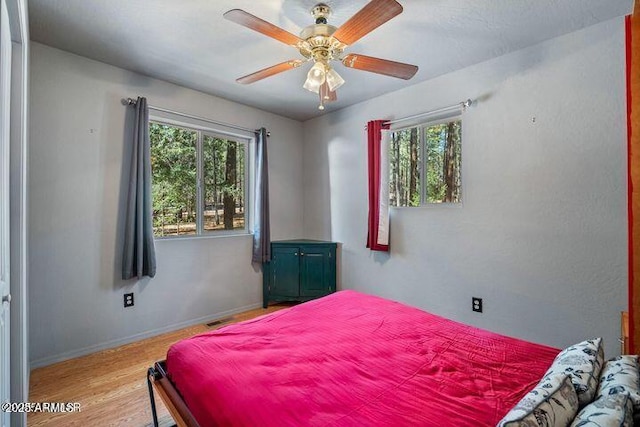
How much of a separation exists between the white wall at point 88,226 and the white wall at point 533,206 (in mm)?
2243

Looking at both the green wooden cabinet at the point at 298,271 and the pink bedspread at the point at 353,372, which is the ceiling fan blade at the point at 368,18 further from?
the green wooden cabinet at the point at 298,271

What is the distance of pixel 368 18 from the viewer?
1.44m

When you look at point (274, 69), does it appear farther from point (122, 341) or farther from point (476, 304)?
point (122, 341)

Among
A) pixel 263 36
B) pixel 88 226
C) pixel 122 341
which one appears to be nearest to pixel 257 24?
pixel 263 36

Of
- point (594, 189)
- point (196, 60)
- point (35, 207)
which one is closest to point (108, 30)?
point (196, 60)

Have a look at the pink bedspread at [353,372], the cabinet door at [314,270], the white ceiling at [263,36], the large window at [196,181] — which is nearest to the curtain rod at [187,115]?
the large window at [196,181]

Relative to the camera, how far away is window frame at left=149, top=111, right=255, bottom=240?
9.73 feet

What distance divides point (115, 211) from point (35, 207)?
0.51m

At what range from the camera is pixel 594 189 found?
2.01 meters

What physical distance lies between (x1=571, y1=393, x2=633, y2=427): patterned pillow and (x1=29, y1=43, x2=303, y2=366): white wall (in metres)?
3.06

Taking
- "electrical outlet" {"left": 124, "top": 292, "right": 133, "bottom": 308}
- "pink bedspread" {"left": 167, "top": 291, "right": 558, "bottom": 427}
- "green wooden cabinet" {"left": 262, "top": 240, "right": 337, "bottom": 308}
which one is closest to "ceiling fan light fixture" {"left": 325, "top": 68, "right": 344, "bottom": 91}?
"pink bedspread" {"left": 167, "top": 291, "right": 558, "bottom": 427}

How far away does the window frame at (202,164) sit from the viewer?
2965 millimetres

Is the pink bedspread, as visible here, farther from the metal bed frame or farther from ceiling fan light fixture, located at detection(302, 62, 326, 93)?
ceiling fan light fixture, located at detection(302, 62, 326, 93)

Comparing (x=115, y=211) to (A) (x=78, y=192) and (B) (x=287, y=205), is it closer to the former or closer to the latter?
(A) (x=78, y=192)
